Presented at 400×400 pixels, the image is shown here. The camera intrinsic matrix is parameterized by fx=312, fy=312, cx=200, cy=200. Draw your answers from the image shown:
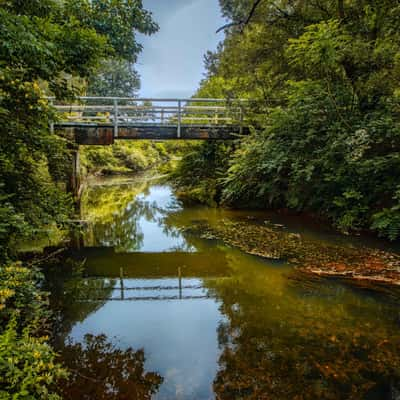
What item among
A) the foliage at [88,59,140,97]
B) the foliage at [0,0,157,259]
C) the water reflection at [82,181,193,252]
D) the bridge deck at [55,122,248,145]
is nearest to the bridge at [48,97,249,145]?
the bridge deck at [55,122,248,145]

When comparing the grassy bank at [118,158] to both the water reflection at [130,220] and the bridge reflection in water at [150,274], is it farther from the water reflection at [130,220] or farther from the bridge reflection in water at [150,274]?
the bridge reflection in water at [150,274]

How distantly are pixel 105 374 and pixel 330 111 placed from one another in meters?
7.40

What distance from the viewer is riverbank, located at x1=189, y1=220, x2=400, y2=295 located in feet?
15.9

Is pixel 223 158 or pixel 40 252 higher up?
pixel 223 158

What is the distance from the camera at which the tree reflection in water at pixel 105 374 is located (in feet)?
8.56

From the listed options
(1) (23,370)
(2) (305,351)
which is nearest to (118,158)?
(2) (305,351)

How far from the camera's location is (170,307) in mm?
4293

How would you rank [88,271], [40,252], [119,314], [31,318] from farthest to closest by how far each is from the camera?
[40,252] < [88,271] < [119,314] < [31,318]

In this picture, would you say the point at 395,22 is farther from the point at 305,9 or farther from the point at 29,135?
the point at 29,135

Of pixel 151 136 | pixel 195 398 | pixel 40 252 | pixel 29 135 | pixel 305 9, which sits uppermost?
pixel 305 9

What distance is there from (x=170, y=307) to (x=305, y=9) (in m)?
9.56

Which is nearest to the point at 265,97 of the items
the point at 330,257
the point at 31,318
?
the point at 330,257

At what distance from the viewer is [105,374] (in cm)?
285

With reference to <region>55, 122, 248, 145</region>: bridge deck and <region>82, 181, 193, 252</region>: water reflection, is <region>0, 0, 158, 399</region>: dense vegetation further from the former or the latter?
<region>55, 122, 248, 145</region>: bridge deck
